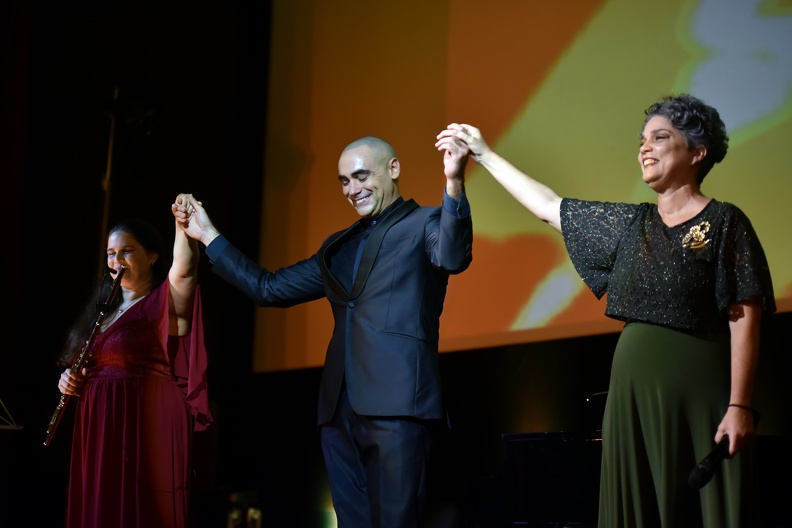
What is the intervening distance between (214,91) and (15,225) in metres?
1.39

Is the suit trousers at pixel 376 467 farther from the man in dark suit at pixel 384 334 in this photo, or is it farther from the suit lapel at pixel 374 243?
the suit lapel at pixel 374 243

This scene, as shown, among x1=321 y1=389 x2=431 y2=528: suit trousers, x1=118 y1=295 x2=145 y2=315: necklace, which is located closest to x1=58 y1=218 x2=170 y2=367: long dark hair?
x1=118 y1=295 x2=145 y2=315: necklace

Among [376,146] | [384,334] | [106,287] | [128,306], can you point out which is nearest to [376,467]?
[384,334]

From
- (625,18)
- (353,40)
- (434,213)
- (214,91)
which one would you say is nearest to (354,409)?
(434,213)

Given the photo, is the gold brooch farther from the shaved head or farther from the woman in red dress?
the woman in red dress

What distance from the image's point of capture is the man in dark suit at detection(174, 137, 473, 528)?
2367mm

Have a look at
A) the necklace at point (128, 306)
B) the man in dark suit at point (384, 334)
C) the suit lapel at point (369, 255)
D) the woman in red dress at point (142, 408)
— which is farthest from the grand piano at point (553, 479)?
the necklace at point (128, 306)

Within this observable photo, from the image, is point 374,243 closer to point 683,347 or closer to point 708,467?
point 683,347

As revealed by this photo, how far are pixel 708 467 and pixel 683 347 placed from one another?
0.26m

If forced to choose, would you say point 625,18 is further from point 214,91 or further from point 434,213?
point 214,91

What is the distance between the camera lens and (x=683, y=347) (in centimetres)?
197

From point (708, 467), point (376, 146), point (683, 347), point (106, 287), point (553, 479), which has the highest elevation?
point (376, 146)

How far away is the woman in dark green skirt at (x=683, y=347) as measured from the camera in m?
1.90

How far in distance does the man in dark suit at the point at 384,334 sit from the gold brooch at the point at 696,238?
0.55 m
